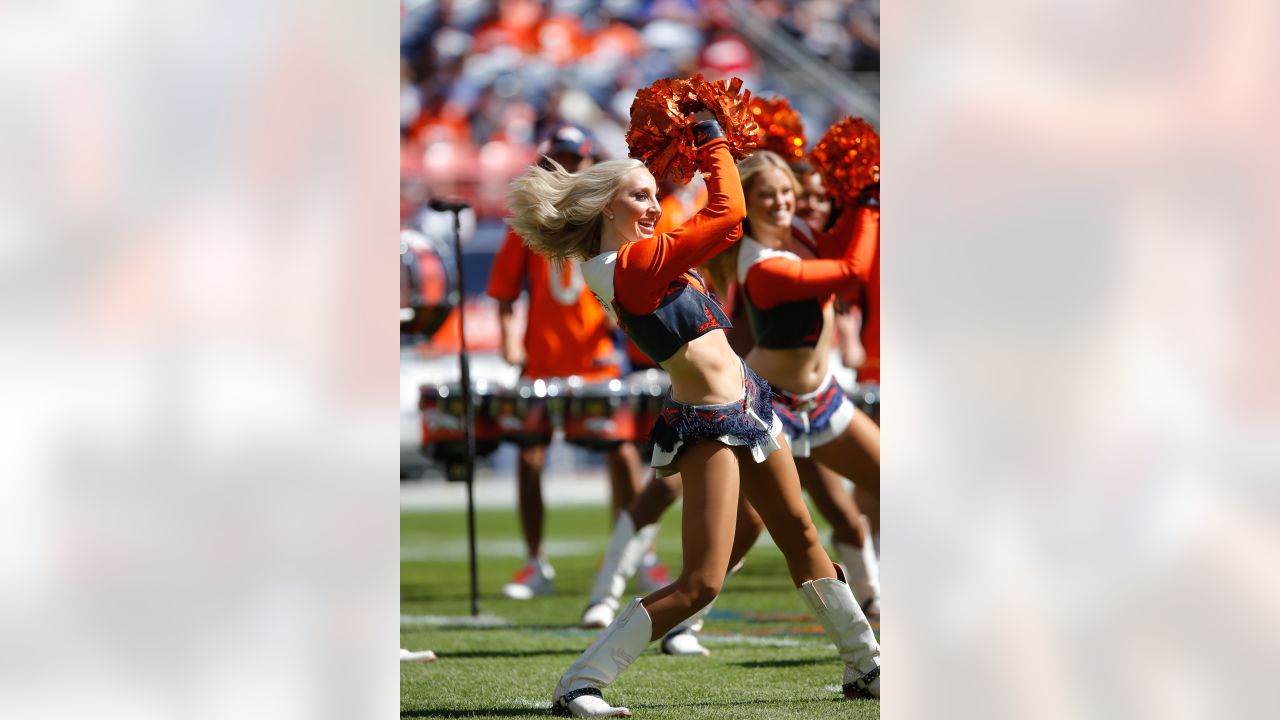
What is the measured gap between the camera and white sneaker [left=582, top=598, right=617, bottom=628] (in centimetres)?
596

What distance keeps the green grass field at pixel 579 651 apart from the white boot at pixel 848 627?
0.07 metres

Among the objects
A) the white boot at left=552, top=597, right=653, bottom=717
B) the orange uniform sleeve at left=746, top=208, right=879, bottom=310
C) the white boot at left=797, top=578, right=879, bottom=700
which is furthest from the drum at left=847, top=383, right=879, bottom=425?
the white boot at left=552, top=597, right=653, bottom=717

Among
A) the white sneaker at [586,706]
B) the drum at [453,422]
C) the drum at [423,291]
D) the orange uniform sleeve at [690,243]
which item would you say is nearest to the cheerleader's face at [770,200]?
the orange uniform sleeve at [690,243]

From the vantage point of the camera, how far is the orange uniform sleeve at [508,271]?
735 cm

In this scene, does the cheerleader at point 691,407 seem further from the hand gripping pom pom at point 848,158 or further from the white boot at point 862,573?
the white boot at point 862,573

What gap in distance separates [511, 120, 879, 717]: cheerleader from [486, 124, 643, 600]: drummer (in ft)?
10.5

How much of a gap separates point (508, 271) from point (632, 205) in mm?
3479

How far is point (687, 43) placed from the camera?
2317 cm

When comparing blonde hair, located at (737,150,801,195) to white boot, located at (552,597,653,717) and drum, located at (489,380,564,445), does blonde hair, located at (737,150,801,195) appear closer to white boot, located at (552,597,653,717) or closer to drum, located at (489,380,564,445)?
white boot, located at (552,597,653,717)

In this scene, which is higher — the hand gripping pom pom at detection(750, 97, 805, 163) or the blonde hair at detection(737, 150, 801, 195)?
the hand gripping pom pom at detection(750, 97, 805, 163)
